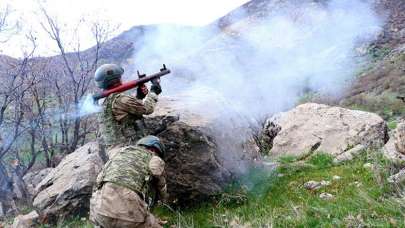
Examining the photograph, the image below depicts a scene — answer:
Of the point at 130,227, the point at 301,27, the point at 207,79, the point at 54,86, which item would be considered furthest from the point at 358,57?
the point at 130,227

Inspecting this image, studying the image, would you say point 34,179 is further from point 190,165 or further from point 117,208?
point 117,208

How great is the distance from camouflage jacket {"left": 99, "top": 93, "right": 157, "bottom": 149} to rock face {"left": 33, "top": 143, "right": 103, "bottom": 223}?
214 cm

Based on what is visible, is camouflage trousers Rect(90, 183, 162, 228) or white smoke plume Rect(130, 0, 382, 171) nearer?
camouflage trousers Rect(90, 183, 162, 228)

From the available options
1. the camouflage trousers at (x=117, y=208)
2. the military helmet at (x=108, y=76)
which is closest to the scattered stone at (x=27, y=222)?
the military helmet at (x=108, y=76)

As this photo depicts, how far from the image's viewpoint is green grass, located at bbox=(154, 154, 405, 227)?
194 inches

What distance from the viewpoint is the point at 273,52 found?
1294 inches

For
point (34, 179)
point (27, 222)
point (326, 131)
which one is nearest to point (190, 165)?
point (27, 222)

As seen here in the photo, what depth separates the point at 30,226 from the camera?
331 inches

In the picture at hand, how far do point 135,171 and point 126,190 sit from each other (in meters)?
0.26

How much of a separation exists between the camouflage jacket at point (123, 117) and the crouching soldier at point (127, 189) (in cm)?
81

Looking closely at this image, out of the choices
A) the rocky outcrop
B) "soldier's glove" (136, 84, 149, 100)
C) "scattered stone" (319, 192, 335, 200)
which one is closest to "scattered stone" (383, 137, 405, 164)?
"scattered stone" (319, 192, 335, 200)

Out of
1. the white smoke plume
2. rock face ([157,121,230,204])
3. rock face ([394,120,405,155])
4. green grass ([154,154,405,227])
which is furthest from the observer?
the white smoke plume

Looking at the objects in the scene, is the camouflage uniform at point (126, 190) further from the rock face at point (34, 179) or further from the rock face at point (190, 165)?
the rock face at point (34, 179)

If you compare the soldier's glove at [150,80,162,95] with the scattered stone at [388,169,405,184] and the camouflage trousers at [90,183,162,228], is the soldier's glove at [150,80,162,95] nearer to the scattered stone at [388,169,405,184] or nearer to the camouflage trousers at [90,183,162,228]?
the camouflage trousers at [90,183,162,228]
